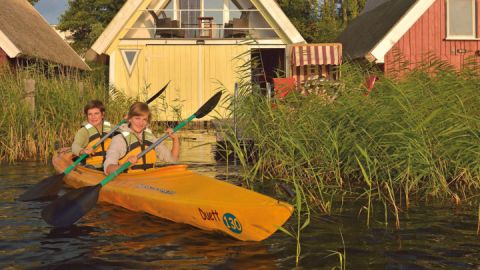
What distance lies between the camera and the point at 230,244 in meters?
4.75

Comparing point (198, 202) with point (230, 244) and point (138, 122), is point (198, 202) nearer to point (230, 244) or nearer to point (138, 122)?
point (230, 244)

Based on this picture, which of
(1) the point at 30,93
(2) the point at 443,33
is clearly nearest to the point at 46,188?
(1) the point at 30,93

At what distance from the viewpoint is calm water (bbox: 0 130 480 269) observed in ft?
13.9

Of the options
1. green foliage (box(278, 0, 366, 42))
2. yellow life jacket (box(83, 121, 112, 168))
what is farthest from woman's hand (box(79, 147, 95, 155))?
green foliage (box(278, 0, 366, 42))

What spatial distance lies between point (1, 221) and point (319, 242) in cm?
317

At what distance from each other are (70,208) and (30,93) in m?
5.90

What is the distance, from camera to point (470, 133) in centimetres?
674

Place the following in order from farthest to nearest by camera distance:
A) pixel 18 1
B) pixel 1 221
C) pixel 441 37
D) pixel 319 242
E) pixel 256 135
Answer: pixel 18 1
pixel 441 37
pixel 256 135
pixel 1 221
pixel 319 242

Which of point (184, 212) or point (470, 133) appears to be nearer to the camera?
point (184, 212)

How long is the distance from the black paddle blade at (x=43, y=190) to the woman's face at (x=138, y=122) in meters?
1.31

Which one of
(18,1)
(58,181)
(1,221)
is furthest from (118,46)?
(1,221)

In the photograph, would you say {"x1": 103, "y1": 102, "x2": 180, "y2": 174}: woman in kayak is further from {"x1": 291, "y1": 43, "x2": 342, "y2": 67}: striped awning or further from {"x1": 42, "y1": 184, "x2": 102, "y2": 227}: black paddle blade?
{"x1": 291, "y1": 43, "x2": 342, "y2": 67}: striped awning

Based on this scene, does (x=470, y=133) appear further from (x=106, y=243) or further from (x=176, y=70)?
(x=176, y=70)

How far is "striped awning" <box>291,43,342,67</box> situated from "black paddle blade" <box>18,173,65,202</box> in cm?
1051
